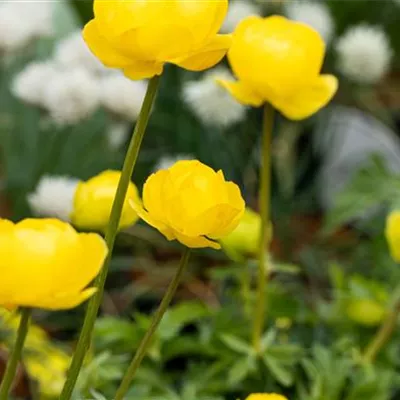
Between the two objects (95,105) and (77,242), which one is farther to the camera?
(95,105)

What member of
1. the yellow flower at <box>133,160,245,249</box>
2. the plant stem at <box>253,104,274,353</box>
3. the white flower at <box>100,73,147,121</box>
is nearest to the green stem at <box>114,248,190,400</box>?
the yellow flower at <box>133,160,245,249</box>

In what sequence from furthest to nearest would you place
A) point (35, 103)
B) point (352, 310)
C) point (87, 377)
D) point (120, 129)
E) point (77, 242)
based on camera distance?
1. point (120, 129)
2. point (35, 103)
3. point (352, 310)
4. point (87, 377)
5. point (77, 242)

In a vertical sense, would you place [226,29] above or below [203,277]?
above

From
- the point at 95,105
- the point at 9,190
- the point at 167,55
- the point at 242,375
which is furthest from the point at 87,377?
the point at 9,190

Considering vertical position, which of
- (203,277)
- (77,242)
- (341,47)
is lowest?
(203,277)

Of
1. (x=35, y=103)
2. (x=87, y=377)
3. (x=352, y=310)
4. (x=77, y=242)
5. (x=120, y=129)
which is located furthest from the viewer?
(x=120, y=129)

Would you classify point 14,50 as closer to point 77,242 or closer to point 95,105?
point 95,105

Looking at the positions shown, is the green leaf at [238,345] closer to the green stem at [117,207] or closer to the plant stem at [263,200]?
the plant stem at [263,200]
